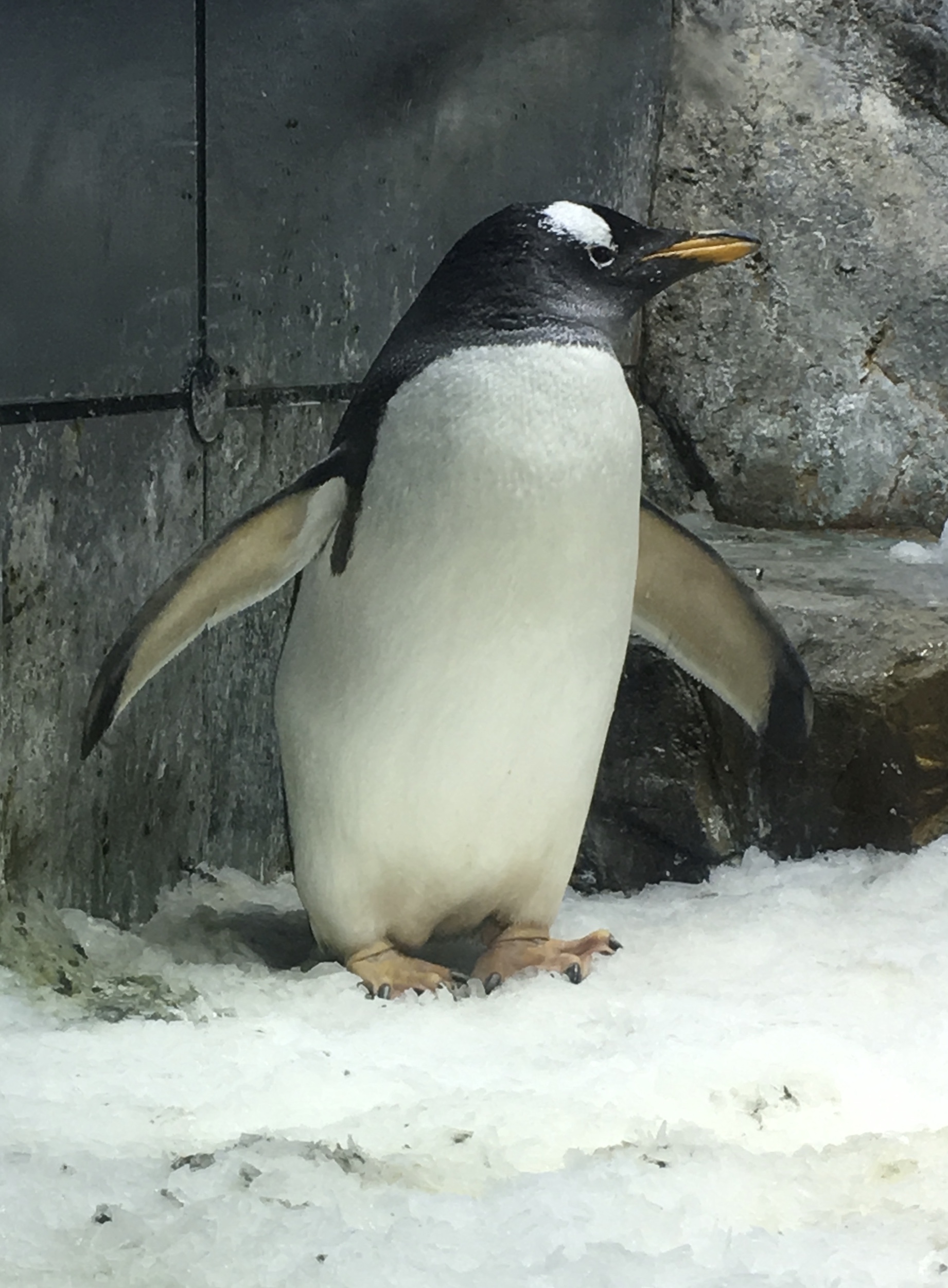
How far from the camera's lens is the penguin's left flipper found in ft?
6.07

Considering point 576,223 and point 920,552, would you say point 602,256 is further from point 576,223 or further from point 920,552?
point 920,552

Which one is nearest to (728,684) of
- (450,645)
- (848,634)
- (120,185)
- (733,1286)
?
(848,634)

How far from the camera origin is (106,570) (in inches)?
83.0

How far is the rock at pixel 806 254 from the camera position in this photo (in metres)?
3.12

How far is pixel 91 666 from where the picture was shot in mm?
2104

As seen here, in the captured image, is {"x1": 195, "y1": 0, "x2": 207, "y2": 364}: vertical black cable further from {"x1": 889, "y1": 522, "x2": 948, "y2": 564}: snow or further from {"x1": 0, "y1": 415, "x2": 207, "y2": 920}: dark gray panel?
{"x1": 889, "y1": 522, "x2": 948, "y2": 564}: snow

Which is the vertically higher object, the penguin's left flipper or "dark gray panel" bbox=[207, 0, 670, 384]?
"dark gray panel" bbox=[207, 0, 670, 384]

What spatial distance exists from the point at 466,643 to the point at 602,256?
0.54 metres

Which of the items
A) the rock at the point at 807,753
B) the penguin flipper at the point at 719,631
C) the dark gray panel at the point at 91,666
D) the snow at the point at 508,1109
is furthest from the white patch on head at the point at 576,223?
the snow at the point at 508,1109

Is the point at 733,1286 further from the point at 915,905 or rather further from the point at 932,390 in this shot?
the point at 932,390

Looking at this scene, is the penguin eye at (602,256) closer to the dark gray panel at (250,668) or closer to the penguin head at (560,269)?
the penguin head at (560,269)

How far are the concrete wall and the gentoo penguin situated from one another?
0.24 meters

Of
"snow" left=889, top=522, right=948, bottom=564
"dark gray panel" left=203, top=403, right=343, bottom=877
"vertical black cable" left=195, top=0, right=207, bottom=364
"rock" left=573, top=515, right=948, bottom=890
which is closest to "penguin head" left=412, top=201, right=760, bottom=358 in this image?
"vertical black cable" left=195, top=0, right=207, bottom=364

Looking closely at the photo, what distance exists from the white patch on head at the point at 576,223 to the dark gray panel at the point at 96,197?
0.55 metres
